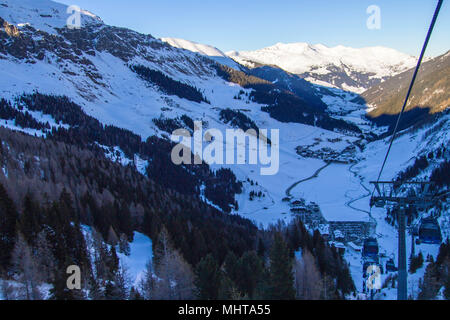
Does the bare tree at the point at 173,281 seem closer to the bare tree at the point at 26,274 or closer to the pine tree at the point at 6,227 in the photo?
the bare tree at the point at 26,274

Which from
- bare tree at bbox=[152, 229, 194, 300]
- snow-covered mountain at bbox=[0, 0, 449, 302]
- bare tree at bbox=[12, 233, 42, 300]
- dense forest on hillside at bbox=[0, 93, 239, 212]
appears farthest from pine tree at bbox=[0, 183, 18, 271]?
dense forest on hillside at bbox=[0, 93, 239, 212]

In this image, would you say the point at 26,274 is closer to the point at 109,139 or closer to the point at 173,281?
the point at 173,281

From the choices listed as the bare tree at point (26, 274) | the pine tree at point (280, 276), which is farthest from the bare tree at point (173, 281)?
the bare tree at point (26, 274)

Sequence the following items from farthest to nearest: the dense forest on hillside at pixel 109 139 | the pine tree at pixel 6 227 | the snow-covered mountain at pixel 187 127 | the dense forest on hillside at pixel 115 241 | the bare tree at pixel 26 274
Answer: the dense forest on hillside at pixel 109 139, the snow-covered mountain at pixel 187 127, the pine tree at pixel 6 227, the dense forest on hillside at pixel 115 241, the bare tree at pixel 26 274

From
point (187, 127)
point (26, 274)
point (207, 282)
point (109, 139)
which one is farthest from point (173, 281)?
point (187, 127)

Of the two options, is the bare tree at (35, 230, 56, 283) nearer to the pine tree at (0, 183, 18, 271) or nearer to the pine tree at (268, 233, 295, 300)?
the pine tree at (0, 183, 18, 271)

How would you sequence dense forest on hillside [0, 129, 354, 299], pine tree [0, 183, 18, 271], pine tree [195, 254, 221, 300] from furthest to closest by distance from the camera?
pine tree [0, 183, 18, 271]
pine tree [195, 254, 221, 300]
dense forest on hillside [0, 129, 354, 299]

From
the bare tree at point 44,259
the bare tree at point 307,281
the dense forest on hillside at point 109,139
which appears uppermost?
the dense forest on hillside at point 109,139

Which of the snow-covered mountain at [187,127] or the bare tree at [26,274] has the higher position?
the snow-covered mountain at [187,127]
